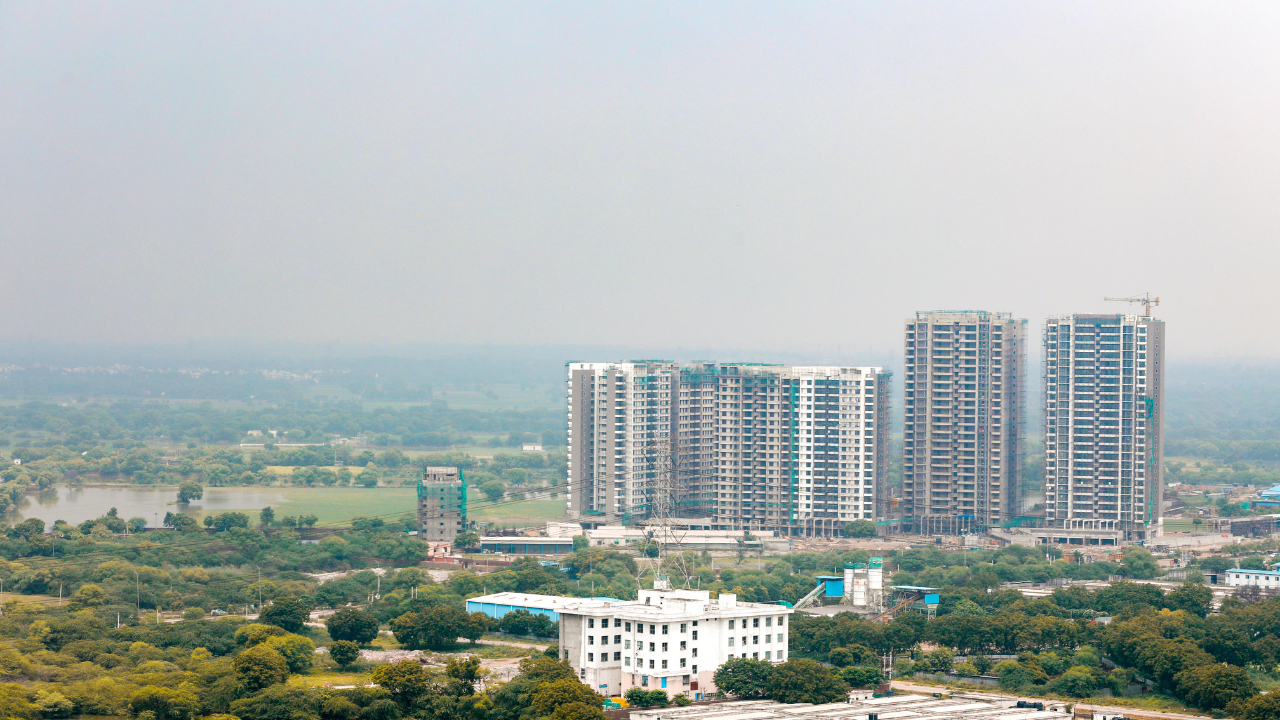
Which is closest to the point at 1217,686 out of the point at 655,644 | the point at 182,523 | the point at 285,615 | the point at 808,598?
the point at 655,644

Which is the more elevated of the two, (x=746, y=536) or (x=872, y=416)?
(x=872, y=416)

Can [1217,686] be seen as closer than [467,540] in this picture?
Yes

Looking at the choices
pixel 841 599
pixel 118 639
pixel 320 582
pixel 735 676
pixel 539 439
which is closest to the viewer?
pixel 735 676

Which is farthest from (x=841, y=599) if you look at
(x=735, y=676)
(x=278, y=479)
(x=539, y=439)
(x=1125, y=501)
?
(x=539, y=439)

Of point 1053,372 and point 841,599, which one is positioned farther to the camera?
point 1053,372

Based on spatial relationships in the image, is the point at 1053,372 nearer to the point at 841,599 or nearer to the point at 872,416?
the point at 872,416

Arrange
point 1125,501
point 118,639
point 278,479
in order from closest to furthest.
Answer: point 118,639 < point 1125,501 < point 278,479

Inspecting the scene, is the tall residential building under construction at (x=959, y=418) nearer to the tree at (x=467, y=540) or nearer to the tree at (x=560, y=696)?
the tree at (x=467, y=540)

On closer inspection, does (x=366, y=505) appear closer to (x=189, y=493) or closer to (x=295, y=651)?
(x=189, y=493)
